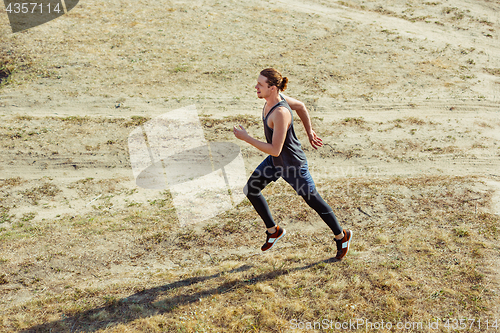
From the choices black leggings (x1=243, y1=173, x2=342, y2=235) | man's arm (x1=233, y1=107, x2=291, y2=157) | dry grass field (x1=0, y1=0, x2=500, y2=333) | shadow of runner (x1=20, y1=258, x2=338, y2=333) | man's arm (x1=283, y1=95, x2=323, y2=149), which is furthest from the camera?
man's arm (x1=283, y1=95, x2=323, y2=149)

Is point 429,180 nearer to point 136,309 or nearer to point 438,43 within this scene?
point 136,309

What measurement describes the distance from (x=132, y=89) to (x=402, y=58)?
8.81 m

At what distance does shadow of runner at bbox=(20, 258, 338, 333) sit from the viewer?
12.6 feet

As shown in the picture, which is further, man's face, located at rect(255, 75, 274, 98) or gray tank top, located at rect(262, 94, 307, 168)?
gray tank top, located at rect(262, 94, 307, 168)

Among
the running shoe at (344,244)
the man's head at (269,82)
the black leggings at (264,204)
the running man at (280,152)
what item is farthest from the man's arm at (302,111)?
the running shoe at (344,244)

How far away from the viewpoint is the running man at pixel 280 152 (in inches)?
158

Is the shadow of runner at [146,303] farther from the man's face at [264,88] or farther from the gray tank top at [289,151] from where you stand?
the man's face at [264,88]

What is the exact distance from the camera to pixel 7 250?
5.42m

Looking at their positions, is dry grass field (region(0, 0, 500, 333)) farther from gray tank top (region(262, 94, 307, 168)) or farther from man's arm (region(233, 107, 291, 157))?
man's arm (region(233, 107, 291, 157))

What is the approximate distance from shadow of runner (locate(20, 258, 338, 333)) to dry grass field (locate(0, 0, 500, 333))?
0.07 feet

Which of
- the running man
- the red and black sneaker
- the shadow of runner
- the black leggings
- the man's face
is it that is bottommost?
the shadow of runner

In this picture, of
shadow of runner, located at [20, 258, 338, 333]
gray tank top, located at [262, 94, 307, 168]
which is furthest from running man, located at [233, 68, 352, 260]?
shadow of runner, located at [20, 258, 338, 333]

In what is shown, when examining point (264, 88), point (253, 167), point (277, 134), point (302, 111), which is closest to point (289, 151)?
point (277, 134)

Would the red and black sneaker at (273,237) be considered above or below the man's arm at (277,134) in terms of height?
A: below
